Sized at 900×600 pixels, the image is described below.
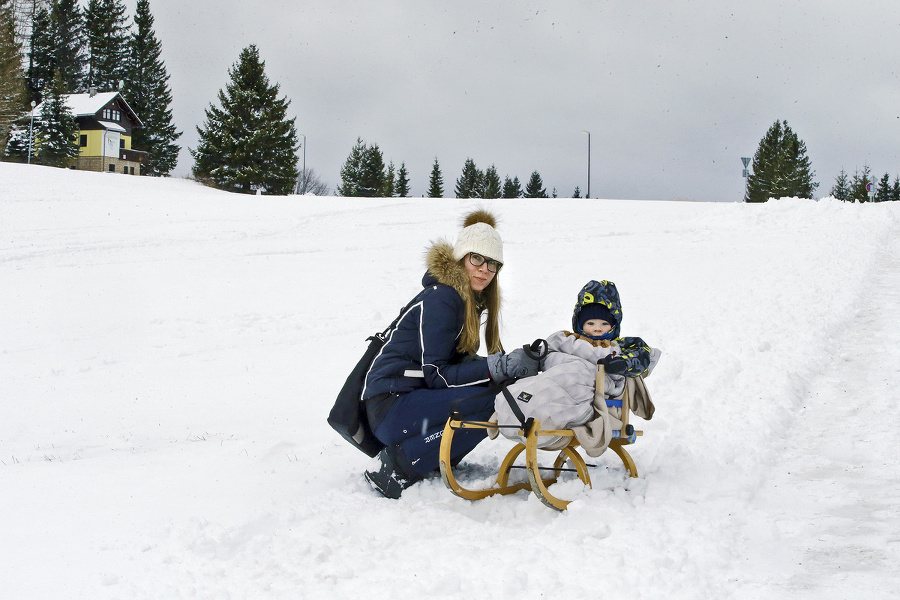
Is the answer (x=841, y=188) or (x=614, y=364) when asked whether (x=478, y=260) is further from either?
(x=841, y=188)

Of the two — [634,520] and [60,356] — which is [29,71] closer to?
[60,356]

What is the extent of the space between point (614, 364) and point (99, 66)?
217 ft

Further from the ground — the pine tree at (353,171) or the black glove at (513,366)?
the pine tree at (353,171)

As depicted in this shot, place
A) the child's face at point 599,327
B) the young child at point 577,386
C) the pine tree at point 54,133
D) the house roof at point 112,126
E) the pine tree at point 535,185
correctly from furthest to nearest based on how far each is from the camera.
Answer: the pine tree at point 535,185
the house roof at point 112,126
the pine tree at point 54,133
the child's face at point 599,327
the young child at point 577,386

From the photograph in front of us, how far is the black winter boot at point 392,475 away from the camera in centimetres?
395

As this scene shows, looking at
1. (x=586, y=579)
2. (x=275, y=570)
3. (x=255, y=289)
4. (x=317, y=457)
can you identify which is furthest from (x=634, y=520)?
(x=255, y=289)

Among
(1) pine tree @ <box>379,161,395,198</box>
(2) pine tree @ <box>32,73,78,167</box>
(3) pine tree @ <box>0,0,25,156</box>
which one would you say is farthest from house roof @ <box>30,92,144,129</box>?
(1) pine tree @ <box>379,161,395,198</box>

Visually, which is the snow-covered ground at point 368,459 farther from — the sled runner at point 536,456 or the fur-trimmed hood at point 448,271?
the fur-trimmed hood at point 448,271

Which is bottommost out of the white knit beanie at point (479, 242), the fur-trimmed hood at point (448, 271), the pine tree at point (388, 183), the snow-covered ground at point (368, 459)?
the snow-covered ground at point (368, 459)

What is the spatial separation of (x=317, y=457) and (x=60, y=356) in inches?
217

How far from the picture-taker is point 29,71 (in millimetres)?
55719

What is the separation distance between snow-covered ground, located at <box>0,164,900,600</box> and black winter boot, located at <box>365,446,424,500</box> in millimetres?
115

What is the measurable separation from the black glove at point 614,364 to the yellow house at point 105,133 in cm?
5312

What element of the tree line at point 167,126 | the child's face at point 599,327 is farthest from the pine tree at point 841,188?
the child's face at point 599,327
